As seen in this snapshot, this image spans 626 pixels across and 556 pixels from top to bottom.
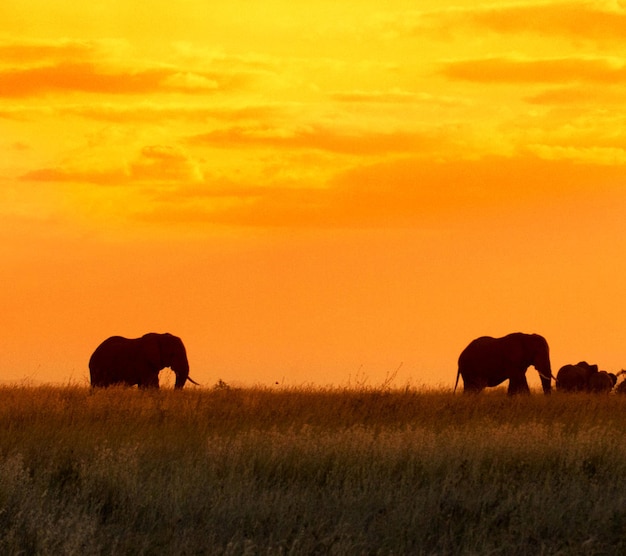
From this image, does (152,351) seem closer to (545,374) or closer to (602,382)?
(545,374)

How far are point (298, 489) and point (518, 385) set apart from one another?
1545 cm

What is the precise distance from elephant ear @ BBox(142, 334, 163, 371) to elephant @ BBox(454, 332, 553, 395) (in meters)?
7.19

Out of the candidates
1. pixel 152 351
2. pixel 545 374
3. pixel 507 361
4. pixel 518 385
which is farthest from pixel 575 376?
pixel 152 351

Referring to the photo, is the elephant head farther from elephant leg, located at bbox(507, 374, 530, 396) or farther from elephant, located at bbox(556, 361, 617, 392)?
elephant, located at bbox(556, 361, 617, 392)

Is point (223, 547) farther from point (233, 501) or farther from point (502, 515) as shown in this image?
point (502, 515)

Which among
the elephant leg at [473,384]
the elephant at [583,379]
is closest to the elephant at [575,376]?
the elephant at [583,379]

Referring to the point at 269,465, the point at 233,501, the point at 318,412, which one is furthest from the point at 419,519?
the point at 318,412

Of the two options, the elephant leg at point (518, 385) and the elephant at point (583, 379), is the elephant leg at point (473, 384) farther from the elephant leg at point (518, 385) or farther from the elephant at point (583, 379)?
the elephant at point (583, 379)

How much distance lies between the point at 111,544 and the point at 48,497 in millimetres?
1597

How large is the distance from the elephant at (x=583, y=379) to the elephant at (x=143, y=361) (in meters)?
9.24

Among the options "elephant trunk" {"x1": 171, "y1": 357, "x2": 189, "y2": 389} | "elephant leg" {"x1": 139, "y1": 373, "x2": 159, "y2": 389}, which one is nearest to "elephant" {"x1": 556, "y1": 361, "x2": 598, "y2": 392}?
"elephant trunk" {"x1": 171, "y1": 357, "x2": 189, "y2": 389}

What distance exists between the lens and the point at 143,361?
85.8ft

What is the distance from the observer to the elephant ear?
26156mm

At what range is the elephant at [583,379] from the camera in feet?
86.8
